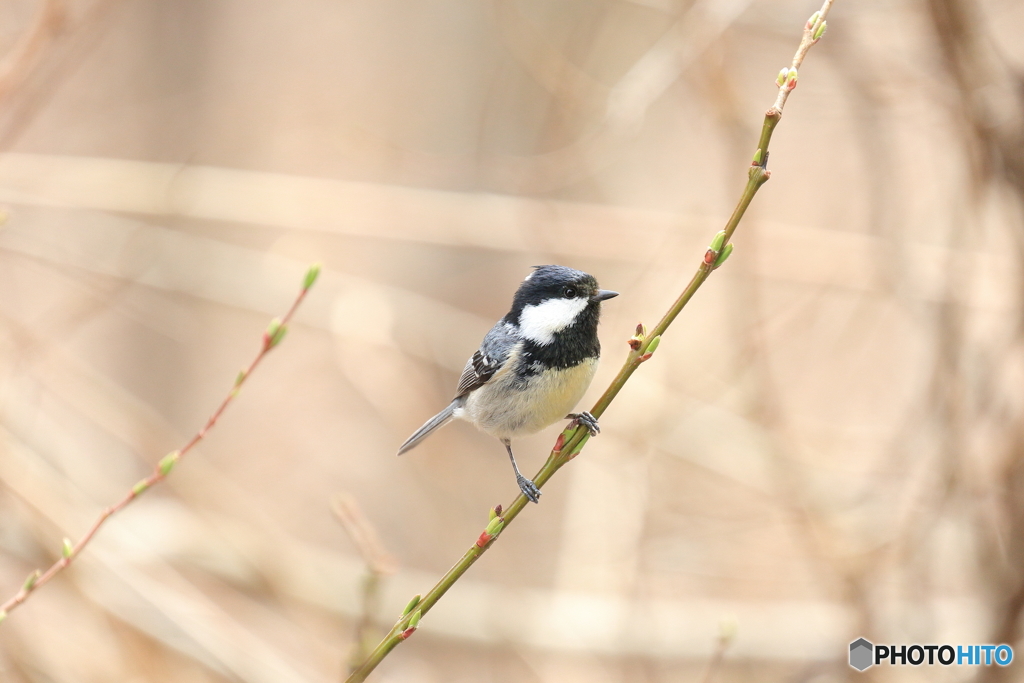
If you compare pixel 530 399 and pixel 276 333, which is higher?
pixel 530 399

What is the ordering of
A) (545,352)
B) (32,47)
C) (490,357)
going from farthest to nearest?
(490,357), (545,352), (32,47)

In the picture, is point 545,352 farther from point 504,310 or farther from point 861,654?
point 504,310

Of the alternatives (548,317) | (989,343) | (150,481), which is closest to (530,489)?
(548,317)

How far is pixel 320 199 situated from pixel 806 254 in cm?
237

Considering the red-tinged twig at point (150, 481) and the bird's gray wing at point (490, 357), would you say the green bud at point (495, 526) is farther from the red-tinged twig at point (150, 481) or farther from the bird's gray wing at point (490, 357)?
the bird's gray wing at point (490, 357)

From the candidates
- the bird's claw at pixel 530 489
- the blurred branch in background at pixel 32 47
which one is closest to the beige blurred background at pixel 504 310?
the blurred branch in background at pixel 32 47

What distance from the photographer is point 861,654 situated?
2.88 m

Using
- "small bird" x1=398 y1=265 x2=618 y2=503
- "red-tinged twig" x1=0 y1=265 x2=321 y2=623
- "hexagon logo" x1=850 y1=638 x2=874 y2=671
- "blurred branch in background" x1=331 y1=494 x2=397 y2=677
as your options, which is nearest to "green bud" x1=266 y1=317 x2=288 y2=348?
"red-tinged twig" x1=0 y1=265 x2=321 y2=623

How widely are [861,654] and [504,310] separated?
316cm

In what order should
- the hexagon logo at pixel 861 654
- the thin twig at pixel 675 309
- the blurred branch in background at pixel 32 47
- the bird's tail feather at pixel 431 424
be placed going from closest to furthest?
the thin twig at pixel 675 309 < the blurred branch in background at pixel 32 47 < the bird's tail feather at pixel 431 424 < the hexagon logo at pixel 861 654

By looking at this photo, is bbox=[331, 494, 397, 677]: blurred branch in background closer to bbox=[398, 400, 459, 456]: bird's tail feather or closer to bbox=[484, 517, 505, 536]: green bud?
bbox=[484, 517, 505, 536]: green bud

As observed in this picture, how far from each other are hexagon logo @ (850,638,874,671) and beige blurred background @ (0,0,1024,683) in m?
0.04

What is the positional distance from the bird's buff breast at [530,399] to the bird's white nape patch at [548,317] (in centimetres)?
11

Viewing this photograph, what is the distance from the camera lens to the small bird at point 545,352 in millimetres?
2336
